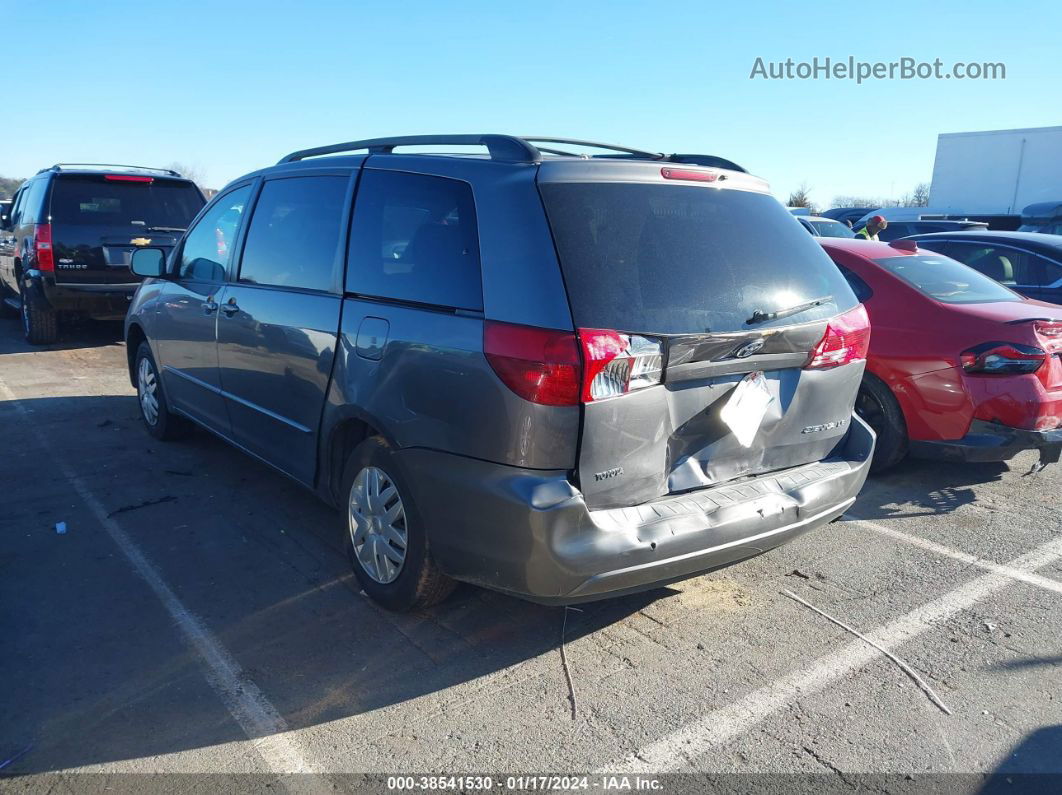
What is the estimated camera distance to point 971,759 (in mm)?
2811

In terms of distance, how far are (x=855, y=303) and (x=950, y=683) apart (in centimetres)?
166

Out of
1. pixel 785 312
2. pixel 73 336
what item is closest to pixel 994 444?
pixel 785 312

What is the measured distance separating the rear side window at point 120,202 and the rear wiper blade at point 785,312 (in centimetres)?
845

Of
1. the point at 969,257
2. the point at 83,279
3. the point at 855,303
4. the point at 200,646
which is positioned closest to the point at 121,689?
the point at 200,646

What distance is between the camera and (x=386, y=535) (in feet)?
11.7

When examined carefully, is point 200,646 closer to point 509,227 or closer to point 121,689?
point 121,689

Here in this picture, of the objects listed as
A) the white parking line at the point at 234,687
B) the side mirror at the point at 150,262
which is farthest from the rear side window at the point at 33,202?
the white parking line at the point at 234,687

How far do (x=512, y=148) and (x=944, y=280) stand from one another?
3939 millimetres

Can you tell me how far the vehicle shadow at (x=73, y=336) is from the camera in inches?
407

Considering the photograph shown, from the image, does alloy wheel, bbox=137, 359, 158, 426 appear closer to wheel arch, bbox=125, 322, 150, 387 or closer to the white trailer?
wheel arch, bbox=125, 322, 150, 387

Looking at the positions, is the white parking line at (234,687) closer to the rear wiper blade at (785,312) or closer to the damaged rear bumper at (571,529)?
the damaged rear bumper at (571,529)

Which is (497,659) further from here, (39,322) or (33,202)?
(33,202)

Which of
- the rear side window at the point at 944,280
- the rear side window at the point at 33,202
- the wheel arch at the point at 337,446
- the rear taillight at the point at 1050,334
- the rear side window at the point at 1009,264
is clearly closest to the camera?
the wheel arch at the point at 337,446

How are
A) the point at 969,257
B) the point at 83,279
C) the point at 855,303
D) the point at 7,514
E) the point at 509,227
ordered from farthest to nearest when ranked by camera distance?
the point at 83,279
the point at 969,257
the point at 7,514
the point at 855,303
the point at 509,227
